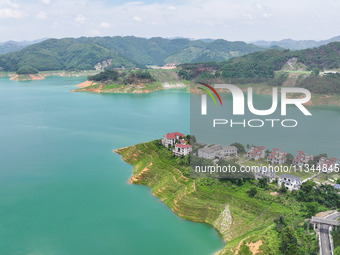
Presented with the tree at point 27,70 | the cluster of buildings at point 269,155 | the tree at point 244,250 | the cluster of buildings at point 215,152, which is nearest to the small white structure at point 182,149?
the cluster of buildings at point 215,152

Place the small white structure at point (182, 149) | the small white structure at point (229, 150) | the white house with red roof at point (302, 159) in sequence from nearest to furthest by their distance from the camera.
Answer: the white house with red roof at point (302, 159), the small white structure at point (229, 150), the small white structure at point (182, 149)

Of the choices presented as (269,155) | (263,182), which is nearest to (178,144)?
(269,155)

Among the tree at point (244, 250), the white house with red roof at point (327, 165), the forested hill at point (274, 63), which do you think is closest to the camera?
the tree at point (244, 250)

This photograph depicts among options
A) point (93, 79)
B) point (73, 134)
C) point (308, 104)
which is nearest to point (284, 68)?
point (308, 104)

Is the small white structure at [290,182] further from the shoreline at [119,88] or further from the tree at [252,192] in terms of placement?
the shoreline at [119,88]

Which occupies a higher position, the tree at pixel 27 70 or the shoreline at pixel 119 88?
the tree at pixel 27 70

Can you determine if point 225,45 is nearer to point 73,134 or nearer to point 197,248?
point 73,134
